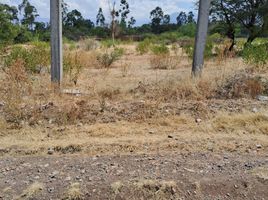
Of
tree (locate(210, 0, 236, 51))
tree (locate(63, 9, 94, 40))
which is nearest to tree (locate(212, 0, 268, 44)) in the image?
tree (locate(210, 0, 236, 51))

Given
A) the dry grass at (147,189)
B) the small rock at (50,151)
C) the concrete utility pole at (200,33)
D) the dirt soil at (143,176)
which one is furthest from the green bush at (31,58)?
the dry grass at (147,189)

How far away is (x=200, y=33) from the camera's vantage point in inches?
244

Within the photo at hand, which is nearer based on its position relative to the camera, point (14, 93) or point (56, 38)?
point (14, 93)

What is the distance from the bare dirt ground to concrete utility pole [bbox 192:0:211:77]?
49cm

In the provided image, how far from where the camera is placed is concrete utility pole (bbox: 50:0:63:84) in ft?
19.0

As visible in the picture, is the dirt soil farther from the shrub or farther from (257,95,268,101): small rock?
the shrub

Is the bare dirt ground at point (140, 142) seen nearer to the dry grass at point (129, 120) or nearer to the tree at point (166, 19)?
the dry grass at point (129, 120)

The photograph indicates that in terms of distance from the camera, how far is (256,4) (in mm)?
15891

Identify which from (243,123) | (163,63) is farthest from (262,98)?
(163,63)

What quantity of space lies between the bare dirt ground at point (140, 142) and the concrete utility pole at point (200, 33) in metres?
0.49

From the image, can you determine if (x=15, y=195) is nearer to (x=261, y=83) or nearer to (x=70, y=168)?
(x=70, y=168)

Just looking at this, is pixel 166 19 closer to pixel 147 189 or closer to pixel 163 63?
pixel 163 63

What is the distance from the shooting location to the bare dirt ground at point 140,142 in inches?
115

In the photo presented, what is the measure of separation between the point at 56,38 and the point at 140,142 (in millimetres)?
2966
